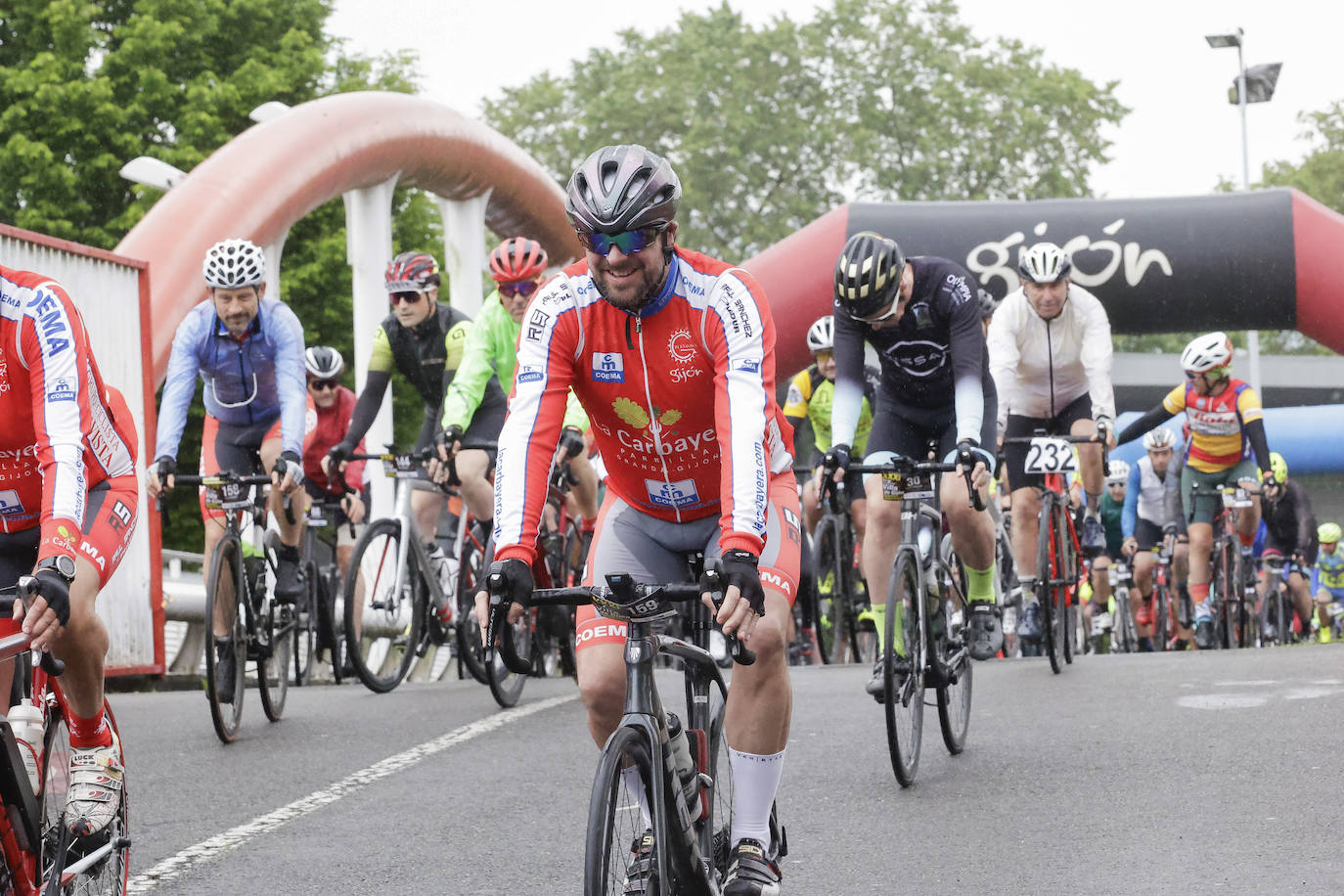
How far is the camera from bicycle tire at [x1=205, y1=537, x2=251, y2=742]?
8.84 metres

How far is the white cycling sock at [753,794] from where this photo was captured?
502 centimetres

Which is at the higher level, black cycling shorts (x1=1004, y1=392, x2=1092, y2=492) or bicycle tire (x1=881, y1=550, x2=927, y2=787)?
black cycling shorts (x1=1004, y1=392, x2=1092, y2=492)

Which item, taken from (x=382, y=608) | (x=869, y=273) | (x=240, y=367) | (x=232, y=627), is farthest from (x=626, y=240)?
(x=382, y=608)

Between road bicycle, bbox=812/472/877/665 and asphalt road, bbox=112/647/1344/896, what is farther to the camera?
road bicycle, bbox=812/472/877/665

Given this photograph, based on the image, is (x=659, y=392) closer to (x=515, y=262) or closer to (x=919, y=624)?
(x=919, y=624)

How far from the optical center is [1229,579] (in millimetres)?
16266

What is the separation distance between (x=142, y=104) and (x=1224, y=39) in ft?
71.3

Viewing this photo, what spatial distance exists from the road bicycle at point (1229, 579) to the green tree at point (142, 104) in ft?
65.4

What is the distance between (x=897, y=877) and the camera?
5.83 meters

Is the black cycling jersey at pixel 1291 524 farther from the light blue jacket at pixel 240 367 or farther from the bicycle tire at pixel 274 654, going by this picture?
the light blue jacket at pixel 240 367

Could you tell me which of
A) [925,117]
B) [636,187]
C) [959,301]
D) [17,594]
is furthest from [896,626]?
[925,117]

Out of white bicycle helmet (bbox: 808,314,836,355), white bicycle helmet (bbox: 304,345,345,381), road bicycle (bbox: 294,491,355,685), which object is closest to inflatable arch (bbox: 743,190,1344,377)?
white bicycle helmet (bbox: 808,314,836,355)

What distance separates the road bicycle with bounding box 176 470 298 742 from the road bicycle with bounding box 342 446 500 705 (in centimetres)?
62

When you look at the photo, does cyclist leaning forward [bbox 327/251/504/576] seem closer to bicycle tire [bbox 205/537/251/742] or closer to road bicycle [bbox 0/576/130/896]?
bicycle tire [bbox 205/537/251/742]
